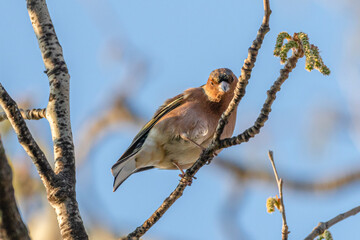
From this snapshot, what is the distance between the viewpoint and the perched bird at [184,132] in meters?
5.07

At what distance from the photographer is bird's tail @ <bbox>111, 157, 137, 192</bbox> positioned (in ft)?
16.7

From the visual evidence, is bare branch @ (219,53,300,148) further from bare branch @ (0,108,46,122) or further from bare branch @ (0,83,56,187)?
bare branch @ (0,108,46,122)

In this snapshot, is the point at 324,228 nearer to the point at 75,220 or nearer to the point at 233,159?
the point at 75,220

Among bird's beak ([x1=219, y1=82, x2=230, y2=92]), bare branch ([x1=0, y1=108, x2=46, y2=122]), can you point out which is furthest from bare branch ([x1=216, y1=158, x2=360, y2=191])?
bare branch ([x1=0, y1=108, x2=46, y2=122])

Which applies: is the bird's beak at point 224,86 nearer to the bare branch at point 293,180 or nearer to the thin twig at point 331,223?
the thin twig at point 331,223

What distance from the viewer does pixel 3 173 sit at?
2.07 metres

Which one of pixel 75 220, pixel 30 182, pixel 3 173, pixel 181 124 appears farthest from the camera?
pixel 30 182

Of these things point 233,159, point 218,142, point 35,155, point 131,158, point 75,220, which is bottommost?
point 75,220

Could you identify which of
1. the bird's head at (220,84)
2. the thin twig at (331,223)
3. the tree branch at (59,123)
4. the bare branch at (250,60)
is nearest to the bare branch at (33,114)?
the tree branch at (59,123)

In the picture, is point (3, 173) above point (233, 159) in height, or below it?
below

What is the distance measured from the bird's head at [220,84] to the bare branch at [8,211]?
3.21m

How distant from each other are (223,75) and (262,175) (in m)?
2.93

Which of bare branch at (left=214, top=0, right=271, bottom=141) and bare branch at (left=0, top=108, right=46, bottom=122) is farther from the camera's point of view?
bare branch at (left=0, top=108, right=46, bottom=122)

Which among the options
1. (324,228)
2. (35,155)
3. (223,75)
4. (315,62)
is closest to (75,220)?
(35,155)
